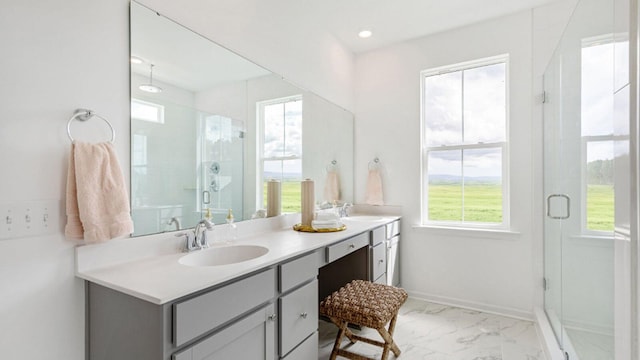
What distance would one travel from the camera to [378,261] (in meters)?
2.62

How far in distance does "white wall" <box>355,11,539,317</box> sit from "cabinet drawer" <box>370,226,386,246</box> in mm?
584

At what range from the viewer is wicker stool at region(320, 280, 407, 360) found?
1.72 metres

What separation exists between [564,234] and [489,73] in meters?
1.63

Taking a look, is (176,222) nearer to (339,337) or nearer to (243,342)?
(243,342)

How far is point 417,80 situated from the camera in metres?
3.16

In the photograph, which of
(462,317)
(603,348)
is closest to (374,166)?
(462,317)

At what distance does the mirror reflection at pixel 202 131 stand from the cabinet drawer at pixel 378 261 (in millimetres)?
730

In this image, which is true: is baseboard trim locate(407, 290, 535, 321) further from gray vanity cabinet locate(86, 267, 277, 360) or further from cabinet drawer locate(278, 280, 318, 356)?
gray vanity cabinet locate(86, 267, 277, 360)

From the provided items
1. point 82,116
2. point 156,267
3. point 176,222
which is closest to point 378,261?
point 176,222

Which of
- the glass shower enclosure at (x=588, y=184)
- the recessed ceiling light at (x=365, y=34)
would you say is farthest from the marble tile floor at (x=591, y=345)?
the recessed ceiling light at (x=365, y=34)

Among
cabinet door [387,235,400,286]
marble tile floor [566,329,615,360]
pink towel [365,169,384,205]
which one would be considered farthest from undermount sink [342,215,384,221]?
marble tile floor [566,329,615,360]

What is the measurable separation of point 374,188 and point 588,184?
1898 mm

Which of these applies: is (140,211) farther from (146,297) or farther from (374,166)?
(374,166)

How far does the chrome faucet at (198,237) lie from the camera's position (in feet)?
5.15
